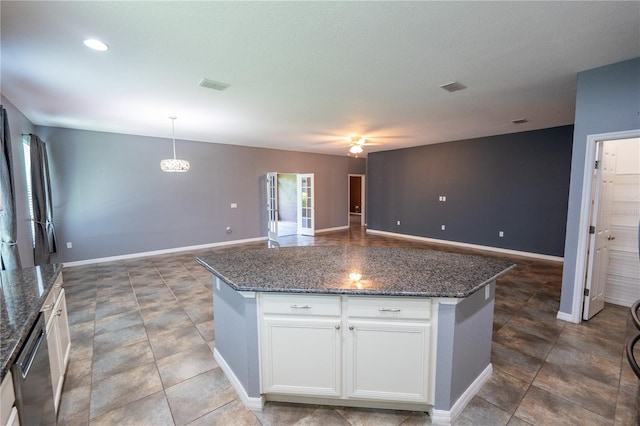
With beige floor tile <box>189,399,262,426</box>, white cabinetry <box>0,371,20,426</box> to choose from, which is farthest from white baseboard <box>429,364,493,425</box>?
white cabinetry <box>0,371,20,426</box>

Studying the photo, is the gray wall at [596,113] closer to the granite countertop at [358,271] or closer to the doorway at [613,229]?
the doorway at [613,229]

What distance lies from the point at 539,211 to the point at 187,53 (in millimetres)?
6566

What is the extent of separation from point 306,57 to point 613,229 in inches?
162

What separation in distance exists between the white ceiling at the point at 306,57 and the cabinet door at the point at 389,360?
2.01 m

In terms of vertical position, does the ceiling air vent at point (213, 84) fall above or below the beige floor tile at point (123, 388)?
above

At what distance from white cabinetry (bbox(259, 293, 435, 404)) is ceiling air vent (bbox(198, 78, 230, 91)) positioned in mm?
2353

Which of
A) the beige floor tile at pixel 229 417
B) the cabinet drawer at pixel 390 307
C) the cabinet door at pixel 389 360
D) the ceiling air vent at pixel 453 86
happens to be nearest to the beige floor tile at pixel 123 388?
the beige floor tile at pixel 229 417

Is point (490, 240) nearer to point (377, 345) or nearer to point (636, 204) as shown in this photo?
point (636, 204)

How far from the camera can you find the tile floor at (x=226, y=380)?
1.82 metres

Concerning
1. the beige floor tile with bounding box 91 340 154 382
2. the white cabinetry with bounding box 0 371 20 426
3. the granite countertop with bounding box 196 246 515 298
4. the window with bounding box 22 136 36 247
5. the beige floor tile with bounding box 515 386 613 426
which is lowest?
the beige floor tile with bounding box 91 340 154 382

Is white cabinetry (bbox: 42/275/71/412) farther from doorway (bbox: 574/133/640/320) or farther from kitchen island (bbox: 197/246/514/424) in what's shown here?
doorway (bbox: 574/133/640/320)

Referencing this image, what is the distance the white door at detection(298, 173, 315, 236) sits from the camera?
8.52 metres

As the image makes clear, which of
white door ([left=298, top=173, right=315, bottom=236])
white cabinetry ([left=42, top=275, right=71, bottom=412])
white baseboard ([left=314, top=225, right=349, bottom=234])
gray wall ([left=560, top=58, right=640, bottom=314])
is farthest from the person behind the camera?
white baseboard ([left=314, top=225, right=349, bottom=234])

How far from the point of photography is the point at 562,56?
2.48m
